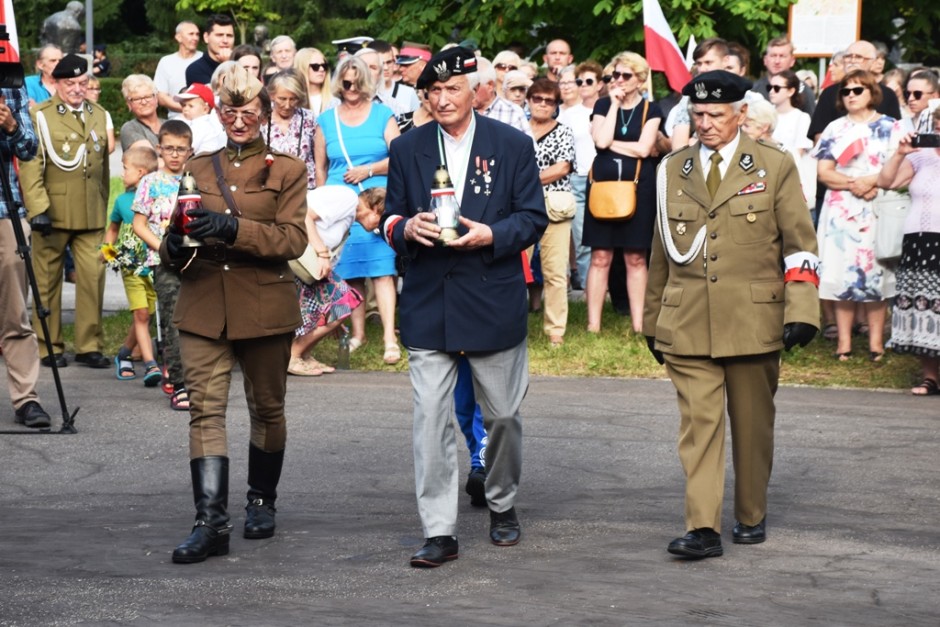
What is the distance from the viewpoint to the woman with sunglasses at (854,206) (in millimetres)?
11773

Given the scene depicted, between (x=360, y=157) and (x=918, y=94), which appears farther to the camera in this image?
(x=918, y=94)

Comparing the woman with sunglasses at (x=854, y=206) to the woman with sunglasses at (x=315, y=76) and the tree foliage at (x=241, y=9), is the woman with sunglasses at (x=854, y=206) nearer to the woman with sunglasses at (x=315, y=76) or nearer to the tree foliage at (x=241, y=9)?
the woman with sunglasses at (x=315, y=76)

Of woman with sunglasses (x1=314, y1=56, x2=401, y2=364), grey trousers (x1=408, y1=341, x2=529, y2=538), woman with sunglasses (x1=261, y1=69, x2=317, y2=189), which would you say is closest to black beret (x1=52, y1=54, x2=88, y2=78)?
woman with sunglasses (x1=261, y1=69, x2=317, y2=189)

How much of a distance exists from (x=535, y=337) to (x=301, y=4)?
1278 inches

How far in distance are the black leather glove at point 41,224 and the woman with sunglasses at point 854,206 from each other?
5.51 metres

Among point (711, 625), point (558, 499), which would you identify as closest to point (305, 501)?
point (558, 499)

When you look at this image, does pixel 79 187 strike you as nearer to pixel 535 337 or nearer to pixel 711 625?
pixel 535 337

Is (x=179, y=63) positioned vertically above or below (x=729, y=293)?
above

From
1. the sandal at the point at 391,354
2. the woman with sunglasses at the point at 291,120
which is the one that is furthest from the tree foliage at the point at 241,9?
the sandal at the point at 391,354

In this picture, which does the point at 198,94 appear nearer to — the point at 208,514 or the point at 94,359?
the point at 94,359

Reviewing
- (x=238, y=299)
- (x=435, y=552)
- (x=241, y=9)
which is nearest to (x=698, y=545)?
(x=435, y=552)

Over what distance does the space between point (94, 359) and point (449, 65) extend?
607 cm

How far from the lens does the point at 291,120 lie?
11.9 meters

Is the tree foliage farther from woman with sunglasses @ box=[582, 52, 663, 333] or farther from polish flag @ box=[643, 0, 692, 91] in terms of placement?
woman with sunglasses @ box=[582, 52, 663, 333]
